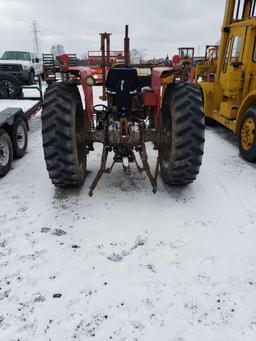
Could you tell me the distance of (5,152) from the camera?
5.47 m

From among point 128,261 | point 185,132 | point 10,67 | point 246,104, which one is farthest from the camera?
point 10,67

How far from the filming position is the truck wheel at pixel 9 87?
911 cm

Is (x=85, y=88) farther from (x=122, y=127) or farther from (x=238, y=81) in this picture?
(x=238, y=81)

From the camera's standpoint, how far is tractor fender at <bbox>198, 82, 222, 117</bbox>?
26.4 feet

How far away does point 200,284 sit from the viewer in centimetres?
291

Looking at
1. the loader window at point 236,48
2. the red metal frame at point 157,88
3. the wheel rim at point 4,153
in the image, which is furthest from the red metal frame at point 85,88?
the loader window at point 236,48

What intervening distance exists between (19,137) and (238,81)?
4.81 metres

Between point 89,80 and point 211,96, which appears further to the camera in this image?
point 211,96

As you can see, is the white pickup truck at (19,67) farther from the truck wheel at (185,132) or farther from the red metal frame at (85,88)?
the truck wheel at (185,132)

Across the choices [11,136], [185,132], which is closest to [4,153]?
[11,136]

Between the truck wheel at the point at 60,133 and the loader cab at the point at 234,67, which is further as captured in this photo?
the loader cab at the point at 234,67

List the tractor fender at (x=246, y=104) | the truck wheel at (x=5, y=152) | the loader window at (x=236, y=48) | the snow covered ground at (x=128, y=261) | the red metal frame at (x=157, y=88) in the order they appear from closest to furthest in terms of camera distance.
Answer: the snow covered ground at (x=128, y=261) < the red metal frame at (x=157, y=88) < the truck wheel at (x=5, y=152) < the tractor fender at (x=246, y=104) < the loader window at (x=236, y=48)

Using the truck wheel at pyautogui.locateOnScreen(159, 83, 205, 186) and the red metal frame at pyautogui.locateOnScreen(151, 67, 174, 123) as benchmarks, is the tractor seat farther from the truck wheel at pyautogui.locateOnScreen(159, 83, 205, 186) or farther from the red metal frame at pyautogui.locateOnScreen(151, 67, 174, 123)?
the truck wheel at pyautogui.locateOnScreen(159, 83, 205, 186)

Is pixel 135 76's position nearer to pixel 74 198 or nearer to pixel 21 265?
pixel 74 198
